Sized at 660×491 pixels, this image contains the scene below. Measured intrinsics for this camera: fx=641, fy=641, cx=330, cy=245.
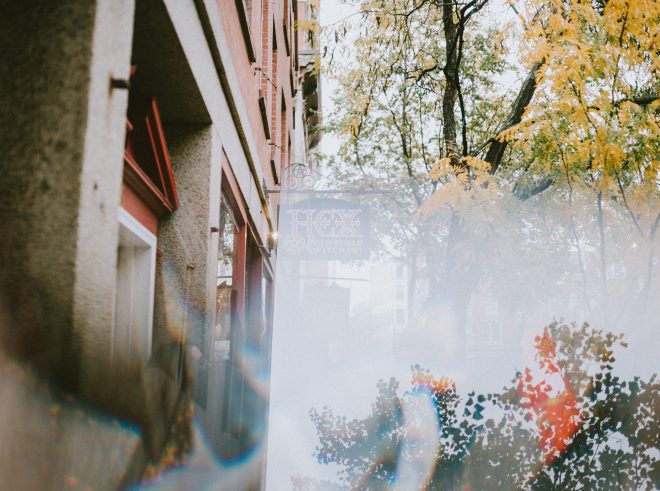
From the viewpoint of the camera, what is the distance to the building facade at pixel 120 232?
1696 millimetres

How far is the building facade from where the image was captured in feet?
5.57

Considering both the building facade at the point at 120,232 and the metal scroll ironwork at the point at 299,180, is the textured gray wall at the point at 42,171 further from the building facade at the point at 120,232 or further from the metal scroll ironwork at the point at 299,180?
the metal scroll ironwork at the point at 299,180

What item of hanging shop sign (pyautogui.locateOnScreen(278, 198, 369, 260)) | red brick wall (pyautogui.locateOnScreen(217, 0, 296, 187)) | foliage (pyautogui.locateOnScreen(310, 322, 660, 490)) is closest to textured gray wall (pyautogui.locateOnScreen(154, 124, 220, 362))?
Answer: red brick wall (pyautogui.locateOnScreen(217, 0, 296, 187))

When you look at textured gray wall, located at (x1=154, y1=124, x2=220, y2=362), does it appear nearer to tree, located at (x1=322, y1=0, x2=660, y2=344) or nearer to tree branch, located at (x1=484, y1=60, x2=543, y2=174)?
tree, located at (x1=322, y1=0, x2=660, y2=344)

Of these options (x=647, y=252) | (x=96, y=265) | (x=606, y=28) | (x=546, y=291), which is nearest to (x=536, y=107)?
(x=606, y=28)

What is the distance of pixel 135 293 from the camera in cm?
361

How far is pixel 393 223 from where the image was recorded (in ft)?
56.7

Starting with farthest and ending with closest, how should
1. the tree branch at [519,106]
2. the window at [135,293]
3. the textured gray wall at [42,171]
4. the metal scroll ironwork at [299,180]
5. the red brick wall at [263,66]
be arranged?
the metal scroll ironwork at [299,180] < the tree branch at [519,106] < the red brick wall at [263,66] < the window at [135,293] < the textured gray wall at [42,171]

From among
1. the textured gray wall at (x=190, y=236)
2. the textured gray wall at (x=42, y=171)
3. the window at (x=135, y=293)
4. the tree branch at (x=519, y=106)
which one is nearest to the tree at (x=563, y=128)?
the tree branch at (x=519, y=106)

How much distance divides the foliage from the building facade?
4.12 ft

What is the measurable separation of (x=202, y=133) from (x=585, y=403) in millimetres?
2880

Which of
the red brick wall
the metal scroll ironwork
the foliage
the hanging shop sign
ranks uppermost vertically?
the red brick wall

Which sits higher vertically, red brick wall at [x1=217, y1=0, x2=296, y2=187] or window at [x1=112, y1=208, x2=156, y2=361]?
red brick wall at [x1=217, y1=0, x2=296, y2=187]

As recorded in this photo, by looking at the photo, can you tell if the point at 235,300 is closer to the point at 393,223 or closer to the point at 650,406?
the point at 650,406
